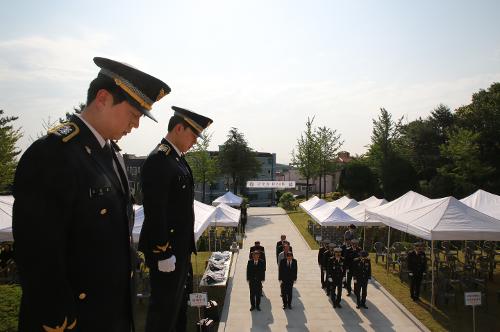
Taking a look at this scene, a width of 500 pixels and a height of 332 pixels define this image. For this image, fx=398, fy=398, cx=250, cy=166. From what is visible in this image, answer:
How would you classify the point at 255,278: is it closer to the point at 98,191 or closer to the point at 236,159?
the point at 98,191

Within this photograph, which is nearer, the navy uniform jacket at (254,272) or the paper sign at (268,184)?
the navy uniform jacket at (254,272)

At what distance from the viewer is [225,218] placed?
21656mm

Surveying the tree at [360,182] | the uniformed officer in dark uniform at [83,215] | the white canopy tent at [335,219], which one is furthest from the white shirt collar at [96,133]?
the tree at [360,182]

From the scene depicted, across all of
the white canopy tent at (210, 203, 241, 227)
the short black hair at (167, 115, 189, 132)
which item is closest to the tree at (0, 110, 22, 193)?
the white canopy tent at (210, 203, 241, 227)

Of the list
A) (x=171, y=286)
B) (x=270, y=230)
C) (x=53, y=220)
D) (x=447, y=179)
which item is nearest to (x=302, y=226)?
(x=270, y=230)

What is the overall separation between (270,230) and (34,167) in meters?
31.6

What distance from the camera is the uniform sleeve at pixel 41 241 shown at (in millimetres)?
2004

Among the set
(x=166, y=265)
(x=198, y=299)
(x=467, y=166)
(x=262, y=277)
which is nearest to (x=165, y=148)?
(x=166, y=265)

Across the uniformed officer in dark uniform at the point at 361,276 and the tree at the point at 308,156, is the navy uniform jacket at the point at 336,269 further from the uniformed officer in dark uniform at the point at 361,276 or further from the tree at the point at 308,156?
the tree at the point at 308,156

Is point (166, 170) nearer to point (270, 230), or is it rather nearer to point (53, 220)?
point (53, 220)

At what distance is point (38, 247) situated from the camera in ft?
6.59

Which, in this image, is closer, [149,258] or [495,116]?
[149,258]

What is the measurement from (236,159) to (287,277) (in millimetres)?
49445

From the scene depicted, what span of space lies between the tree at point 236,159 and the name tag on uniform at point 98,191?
59087mm
